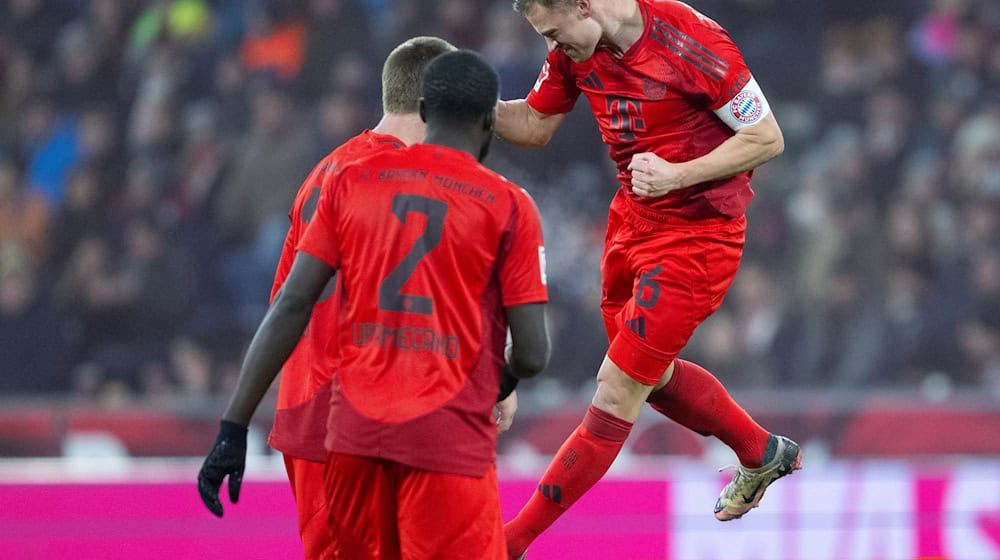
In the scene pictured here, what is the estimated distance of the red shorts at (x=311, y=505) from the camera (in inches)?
159

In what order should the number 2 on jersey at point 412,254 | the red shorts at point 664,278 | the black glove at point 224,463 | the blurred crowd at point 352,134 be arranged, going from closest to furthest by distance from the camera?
the number 2 on jersey at point 412,254 < the black glove at point 224,463 < the red shorts at point 664,278 < the blurred crowd at point 352,134

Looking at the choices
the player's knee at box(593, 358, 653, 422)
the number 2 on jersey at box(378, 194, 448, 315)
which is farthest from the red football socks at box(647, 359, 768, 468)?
the number 2 on jersey at box(378, 194, 448, 315)

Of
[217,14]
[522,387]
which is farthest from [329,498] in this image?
[217,14]

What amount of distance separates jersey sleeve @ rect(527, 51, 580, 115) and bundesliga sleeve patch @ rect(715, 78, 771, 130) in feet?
1.95

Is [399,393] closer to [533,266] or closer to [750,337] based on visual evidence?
[533,266]

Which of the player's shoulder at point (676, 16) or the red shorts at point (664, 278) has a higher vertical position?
the player's shoulder at point (676, 16)

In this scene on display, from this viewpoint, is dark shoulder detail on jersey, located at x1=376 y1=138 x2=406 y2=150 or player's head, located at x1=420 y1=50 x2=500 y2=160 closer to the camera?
player's head, located at x1=420 y1=50 x2=500 y2=160

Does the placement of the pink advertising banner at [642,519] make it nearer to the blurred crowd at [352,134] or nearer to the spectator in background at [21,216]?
the blurred crowd at [352,134]

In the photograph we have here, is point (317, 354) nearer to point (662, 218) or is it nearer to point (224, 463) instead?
point (224, 463)

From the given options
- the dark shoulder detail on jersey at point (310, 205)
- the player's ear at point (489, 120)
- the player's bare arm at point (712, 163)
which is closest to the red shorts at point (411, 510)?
the dark shoulder detail on jersey at point (310, 205)

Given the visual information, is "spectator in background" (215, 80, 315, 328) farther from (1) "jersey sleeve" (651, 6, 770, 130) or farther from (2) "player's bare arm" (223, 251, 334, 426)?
(2) "player's bare arm" (223, 251, 334, 426)

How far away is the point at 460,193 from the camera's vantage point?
3469mm

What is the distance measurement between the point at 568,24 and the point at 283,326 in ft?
4.73

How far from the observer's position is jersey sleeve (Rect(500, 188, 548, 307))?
3498 millimetres
